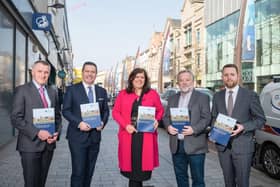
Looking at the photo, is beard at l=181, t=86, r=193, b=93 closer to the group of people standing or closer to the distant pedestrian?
the group of people standing

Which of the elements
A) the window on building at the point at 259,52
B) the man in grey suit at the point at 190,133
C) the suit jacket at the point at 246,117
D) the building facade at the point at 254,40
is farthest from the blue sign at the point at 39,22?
the window on building at the point at 259,52

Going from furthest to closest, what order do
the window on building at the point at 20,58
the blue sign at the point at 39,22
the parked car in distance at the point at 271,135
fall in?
1. the blue sign at the point at 39,22
2. the window on building at the point at 20,58
3. the parked car in distance at the point at 271,135

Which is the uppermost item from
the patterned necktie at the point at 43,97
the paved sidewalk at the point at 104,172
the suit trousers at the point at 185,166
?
the patterned necktie at the point at 43,97

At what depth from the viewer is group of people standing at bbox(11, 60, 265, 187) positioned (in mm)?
3936

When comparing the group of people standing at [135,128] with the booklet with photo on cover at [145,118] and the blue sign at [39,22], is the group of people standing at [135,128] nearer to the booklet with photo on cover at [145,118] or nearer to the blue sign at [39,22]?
the booklet with photo on cover at [145,118]

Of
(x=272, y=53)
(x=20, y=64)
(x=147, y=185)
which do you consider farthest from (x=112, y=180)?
→ (x=272, y=53)

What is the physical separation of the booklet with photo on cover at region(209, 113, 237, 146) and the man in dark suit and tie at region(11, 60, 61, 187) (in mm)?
1919

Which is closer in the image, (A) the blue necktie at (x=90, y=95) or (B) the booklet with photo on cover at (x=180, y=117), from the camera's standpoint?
(B) the booklet with photo on cover at (x=180, y=117)

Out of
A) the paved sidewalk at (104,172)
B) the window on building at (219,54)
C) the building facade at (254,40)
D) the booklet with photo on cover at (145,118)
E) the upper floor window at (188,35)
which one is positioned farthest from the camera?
the upper floor window at (188,35)

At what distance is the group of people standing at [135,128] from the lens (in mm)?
3936

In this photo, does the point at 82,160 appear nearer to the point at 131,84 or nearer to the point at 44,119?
the point at 44,119

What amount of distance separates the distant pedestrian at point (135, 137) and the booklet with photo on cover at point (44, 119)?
853mm

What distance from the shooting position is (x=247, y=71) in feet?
112

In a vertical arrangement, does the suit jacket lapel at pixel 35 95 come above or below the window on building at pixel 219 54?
below
